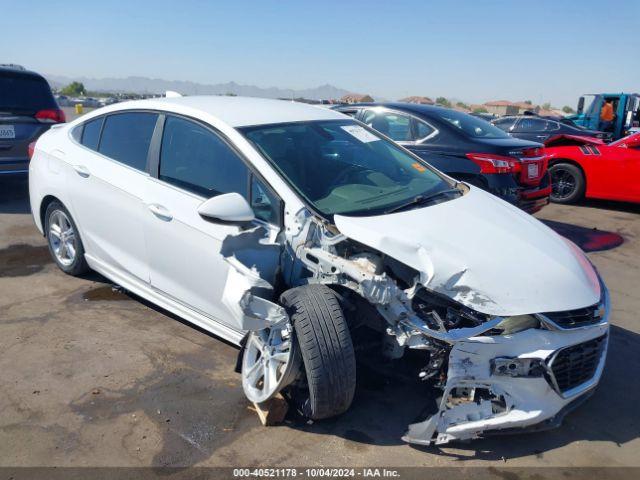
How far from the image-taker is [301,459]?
2.64m

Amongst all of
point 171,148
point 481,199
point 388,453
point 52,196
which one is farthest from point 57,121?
point 388,453

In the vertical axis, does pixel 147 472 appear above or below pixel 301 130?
below

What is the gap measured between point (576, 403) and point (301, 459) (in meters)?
1.50

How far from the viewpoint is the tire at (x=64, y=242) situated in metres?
4.42

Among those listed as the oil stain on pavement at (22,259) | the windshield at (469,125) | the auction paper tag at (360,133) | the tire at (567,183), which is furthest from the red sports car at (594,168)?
the oil stain on pavement at (22,259)

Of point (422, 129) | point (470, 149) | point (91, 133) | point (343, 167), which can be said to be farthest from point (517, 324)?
point (422, 129)

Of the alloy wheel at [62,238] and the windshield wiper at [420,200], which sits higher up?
the windshield wiper at [420,200]

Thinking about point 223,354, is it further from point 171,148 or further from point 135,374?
point 171,148

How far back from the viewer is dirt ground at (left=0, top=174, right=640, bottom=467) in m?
2.67

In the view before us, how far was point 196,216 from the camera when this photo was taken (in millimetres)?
3223

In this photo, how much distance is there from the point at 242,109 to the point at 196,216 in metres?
0.94

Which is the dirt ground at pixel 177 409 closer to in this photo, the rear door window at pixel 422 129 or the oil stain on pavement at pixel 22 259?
the oil stain on pavement at pixel 22 259

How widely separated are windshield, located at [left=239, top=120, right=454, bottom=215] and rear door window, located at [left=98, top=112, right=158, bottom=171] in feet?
2.93

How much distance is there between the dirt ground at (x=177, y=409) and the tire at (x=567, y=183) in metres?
5.00
